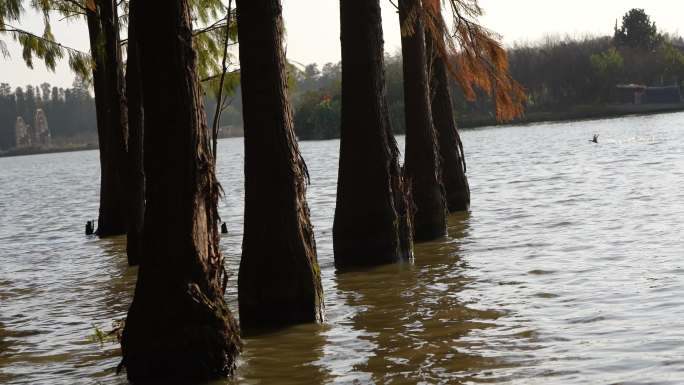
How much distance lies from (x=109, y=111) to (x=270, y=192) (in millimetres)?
8858

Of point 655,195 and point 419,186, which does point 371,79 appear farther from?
point 655,195

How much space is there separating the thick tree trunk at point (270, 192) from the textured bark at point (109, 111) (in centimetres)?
669

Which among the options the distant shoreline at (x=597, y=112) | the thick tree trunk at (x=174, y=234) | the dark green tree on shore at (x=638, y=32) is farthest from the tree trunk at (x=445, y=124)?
the dark green tree on shore at (x=638, y=32)

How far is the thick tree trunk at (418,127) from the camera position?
18141mm

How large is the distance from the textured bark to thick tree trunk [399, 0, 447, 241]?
4.55 metres

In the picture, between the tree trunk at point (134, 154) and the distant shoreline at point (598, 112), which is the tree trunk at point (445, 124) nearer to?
the tree trunk at point (134, 154)

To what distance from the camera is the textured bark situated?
17.9m

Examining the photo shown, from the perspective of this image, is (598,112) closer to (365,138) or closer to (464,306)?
(365,138)

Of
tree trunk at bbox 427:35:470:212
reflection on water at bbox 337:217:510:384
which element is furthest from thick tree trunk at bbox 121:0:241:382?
tree trunk at bbox 427:35:470:212

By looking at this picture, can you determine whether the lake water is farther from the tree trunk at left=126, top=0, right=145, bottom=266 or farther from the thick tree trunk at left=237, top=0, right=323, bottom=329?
the tree trunk at left=126, top=0, right=145, bottom=266

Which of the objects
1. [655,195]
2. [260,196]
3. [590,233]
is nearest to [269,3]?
[260,196]

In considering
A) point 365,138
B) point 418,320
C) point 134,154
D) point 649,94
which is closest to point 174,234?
point 418,320

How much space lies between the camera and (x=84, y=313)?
1422cm

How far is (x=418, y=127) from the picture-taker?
18.2 meters
